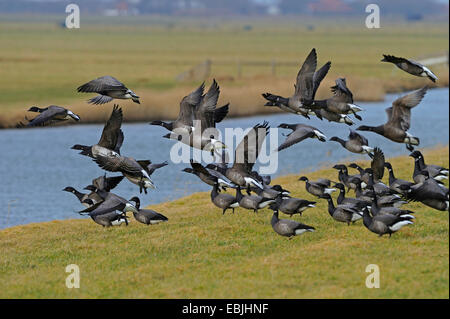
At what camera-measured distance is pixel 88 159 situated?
138ft

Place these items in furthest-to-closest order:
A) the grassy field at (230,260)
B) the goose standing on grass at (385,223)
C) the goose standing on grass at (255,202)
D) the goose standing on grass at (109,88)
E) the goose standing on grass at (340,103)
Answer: the goose standing on grass at (255,202)
the goose standing on grass at (109,88)
the goose standing on grass at (340,103)
the goose standing on grass at (385,223)
the grassy field at (230,260)

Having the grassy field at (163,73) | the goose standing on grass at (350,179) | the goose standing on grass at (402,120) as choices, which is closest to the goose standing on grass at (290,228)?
the goose standing on grass at (402,120)

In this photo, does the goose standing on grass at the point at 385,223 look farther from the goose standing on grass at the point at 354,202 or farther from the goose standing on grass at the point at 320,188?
the goose standing on grass at the point at 320,188

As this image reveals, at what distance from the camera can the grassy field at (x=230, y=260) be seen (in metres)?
14.1

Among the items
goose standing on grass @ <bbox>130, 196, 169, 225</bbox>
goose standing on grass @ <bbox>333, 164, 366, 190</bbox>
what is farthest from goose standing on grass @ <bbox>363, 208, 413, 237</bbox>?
goose standing on grass @ <bbox>130, 196, 169, 225</bbox>

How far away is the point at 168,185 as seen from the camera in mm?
34094

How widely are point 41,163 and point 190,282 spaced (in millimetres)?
27575

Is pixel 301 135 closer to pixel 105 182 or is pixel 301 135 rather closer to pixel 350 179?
pixel 350 179

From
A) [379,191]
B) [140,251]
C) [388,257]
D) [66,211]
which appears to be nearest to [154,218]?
[140,251]

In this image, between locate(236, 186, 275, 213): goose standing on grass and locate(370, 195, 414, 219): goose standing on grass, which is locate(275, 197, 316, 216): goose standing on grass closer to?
locate(236, 186, 275, 213): goose standing on grass

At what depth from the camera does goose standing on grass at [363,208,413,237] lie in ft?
54.2

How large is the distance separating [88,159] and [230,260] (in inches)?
1062

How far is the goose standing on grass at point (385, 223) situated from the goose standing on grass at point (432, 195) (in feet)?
2.14
